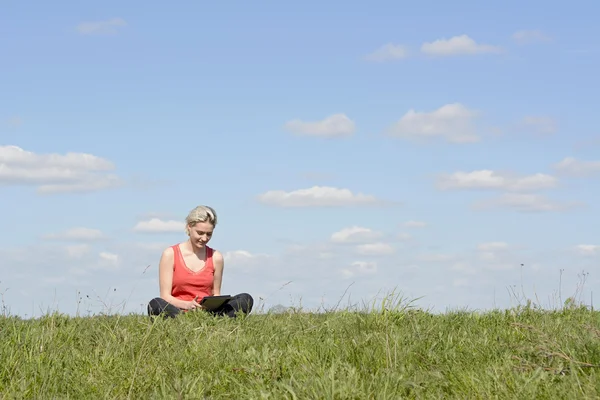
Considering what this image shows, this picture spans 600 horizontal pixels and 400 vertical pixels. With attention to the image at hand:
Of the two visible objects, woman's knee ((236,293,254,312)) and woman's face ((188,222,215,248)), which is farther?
woman's face ((188,222,215,248))

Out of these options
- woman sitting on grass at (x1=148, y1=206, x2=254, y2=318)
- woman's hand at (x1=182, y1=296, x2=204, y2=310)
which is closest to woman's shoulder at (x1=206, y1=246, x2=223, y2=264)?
woman sitting on grass at (x1=148, y1=206, x2=254, y2=318)

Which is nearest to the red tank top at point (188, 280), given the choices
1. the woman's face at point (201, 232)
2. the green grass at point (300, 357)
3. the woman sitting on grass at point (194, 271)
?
the woman sitting on grass at point (194, 271)

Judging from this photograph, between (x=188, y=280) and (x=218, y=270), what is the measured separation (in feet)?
1.64

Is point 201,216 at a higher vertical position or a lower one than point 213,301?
higher

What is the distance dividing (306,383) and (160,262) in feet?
17.0

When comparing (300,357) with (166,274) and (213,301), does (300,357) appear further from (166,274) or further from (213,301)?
(166,274)

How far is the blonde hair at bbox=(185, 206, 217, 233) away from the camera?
9641mm

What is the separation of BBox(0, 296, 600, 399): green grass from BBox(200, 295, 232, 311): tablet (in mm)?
499

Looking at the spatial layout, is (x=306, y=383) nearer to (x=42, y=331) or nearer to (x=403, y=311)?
(x=403, y=311)

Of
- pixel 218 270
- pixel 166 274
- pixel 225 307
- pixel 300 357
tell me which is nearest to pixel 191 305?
pixel 225 307

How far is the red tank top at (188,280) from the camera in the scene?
983cm

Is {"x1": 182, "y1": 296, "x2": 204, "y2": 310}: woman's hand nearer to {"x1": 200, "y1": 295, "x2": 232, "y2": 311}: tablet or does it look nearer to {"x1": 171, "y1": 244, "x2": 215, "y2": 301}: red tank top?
{"x1": 200, "y1": 295, "x2": 232, "y2": 311}: tablet

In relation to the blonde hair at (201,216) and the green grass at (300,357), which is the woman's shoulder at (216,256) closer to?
the blonde hair at (201,216)

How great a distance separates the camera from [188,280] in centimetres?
984
